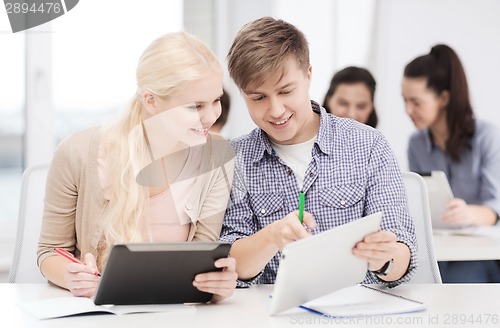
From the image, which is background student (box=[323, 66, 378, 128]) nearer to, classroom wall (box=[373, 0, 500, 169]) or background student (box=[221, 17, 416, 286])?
classroom wall (box=[373, 0, 500, 169])

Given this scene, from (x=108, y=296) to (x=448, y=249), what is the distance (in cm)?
132

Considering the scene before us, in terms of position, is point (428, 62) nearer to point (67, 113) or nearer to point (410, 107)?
point (410, 107)

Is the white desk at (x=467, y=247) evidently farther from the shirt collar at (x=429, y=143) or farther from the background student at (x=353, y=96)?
the background student at (x=353, y=96)

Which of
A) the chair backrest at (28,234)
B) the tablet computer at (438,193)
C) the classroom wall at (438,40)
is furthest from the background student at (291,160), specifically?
the classroom wall at (438,40)

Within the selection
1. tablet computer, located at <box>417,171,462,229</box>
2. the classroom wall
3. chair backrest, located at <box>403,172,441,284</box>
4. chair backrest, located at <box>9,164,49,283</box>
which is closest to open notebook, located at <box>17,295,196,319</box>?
chair backrest, located at <box>9,164,49,283</box>

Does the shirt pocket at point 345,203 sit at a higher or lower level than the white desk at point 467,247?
higher

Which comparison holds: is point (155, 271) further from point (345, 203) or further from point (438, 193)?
point (438, 193)

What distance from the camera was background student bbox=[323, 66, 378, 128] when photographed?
3.47m

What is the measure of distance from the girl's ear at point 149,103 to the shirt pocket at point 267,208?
13.1 inches

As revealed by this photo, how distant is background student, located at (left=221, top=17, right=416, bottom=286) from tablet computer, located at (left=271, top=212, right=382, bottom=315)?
26 cm

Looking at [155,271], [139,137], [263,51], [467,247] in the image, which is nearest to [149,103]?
[139,137]

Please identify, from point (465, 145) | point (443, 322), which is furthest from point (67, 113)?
point (443, 322)

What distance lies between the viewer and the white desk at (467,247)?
7.82ft

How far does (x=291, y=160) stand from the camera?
1.95 metres
